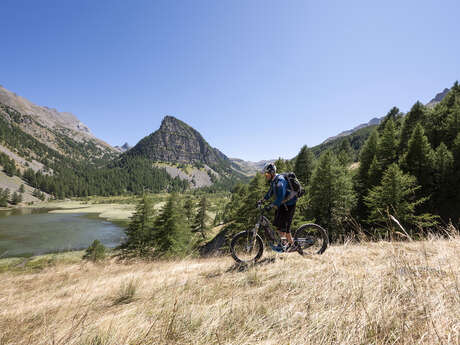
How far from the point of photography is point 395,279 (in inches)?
106

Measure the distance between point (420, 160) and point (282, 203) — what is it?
110ft

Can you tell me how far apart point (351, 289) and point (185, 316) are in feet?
7.56

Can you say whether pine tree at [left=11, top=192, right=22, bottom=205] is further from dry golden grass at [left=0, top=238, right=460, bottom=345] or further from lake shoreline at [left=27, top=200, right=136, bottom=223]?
dry golden grass at [left=0, top=238, right=460, bottom=345]

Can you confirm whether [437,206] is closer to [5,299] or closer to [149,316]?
[149,316]

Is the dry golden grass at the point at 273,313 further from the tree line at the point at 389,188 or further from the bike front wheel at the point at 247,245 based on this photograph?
the tree line at the point at 389,188

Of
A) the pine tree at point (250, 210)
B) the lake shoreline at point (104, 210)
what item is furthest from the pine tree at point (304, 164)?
the lake shoreline at point (104, 210)

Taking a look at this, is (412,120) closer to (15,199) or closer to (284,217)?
(284,217)

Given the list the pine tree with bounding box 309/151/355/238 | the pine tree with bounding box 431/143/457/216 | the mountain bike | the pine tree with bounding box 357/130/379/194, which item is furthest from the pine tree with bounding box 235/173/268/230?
the pine tree with bounding box 431/143/457/216

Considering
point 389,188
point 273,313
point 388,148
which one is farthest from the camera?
point 388,148

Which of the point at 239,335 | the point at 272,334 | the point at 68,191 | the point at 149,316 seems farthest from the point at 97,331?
the point at 68,191

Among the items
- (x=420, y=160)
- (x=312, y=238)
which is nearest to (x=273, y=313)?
(x=312, y=238)

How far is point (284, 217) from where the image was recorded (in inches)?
225

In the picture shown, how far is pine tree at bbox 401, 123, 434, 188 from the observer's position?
26.3 metres

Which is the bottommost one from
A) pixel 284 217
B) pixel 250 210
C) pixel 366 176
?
pixel 250 210
